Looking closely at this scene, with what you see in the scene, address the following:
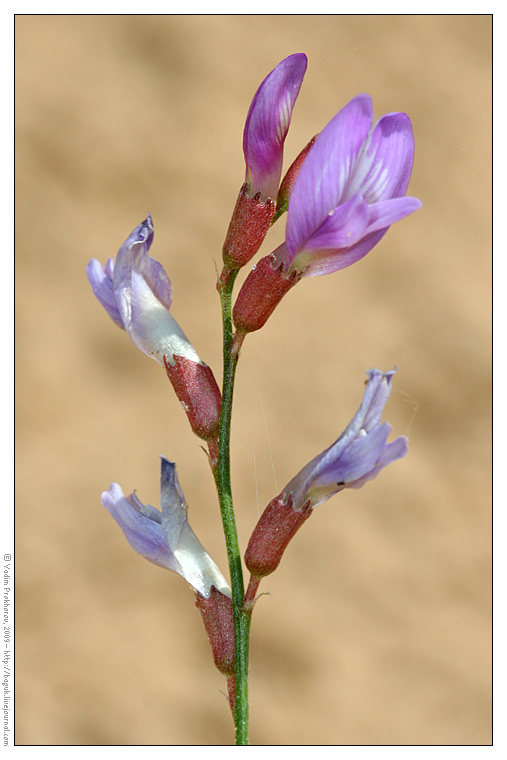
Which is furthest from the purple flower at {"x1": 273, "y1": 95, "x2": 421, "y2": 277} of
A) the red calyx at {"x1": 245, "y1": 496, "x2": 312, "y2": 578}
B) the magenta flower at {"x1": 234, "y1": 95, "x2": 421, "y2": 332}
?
the red calyx at {"x1": 245, "y1": 496, "x2": 312, "y2": 578}

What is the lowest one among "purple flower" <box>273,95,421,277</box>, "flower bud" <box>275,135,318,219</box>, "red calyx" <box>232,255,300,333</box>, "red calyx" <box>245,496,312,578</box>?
"red calyx" <box>245,496,312,578</box>

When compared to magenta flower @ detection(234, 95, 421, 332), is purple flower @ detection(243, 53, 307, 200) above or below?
above

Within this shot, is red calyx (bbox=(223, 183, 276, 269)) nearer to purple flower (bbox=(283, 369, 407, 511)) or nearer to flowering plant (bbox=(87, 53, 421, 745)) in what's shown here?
flowering plant (bbox=(87, 53, 421, 745))

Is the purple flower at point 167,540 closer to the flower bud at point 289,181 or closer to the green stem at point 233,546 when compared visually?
the green stem at point 233,546

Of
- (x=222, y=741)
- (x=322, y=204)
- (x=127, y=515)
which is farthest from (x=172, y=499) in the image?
(x=222, y=741)

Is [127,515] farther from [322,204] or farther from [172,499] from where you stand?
[322,204]

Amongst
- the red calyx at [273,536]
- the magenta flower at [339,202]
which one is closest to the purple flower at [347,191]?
the magenta flower at [339,202]

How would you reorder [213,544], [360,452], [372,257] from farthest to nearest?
[372,257], [213,544], [360,452]
